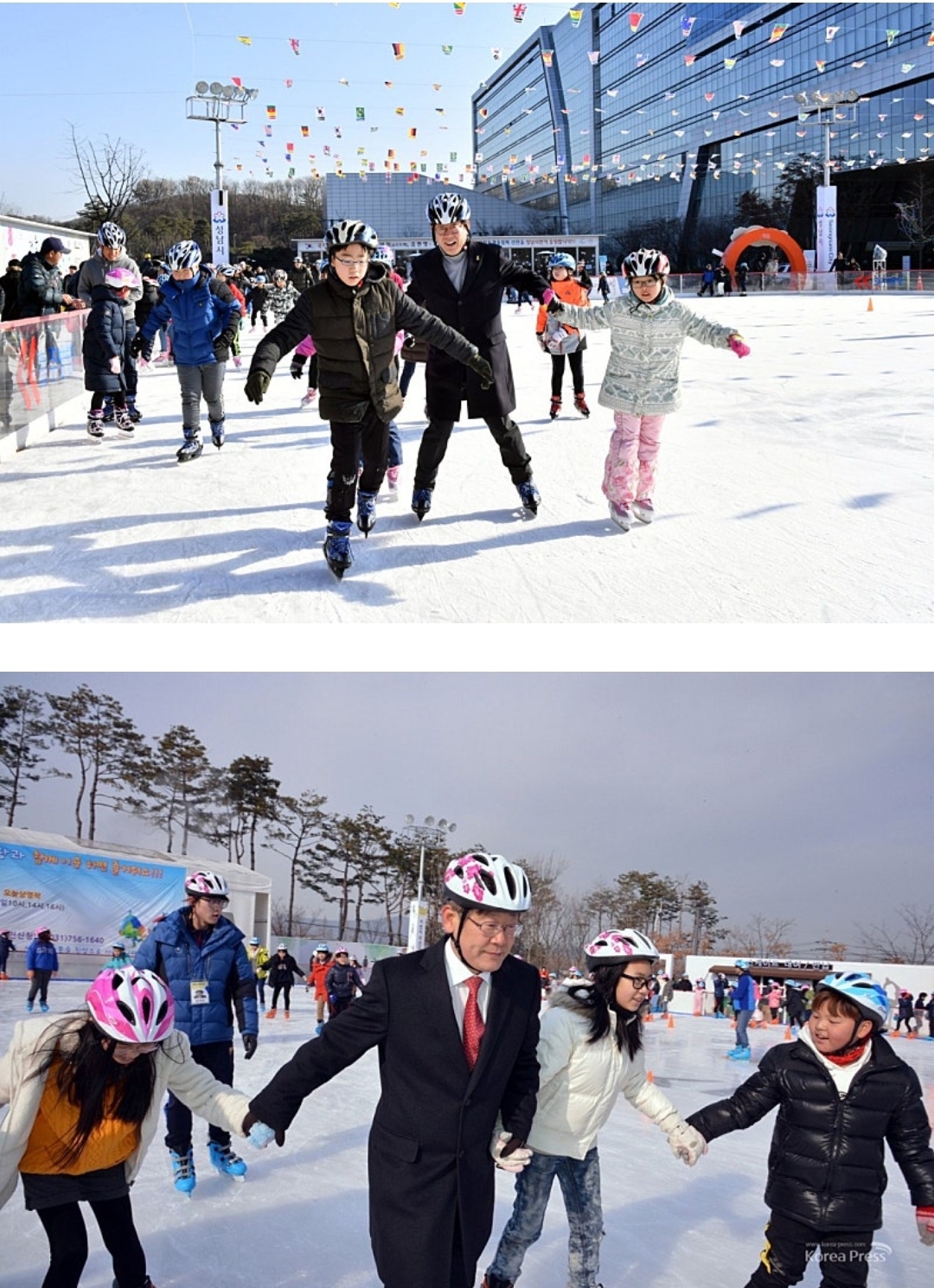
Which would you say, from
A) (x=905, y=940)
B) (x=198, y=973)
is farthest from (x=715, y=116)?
(x=198, y=973)

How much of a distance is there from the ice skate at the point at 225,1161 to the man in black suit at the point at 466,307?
10.0ft

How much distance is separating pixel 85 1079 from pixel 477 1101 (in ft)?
2.64

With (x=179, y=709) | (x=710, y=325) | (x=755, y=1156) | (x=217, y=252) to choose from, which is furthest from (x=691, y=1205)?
(x=217, y=252)

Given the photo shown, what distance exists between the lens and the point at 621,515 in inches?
228

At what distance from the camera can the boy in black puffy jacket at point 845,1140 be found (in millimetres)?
2543

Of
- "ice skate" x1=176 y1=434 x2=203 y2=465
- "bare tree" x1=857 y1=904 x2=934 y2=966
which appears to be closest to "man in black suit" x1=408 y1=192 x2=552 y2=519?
"ice skate" x1=176 y1=434 x2=203 y2=465

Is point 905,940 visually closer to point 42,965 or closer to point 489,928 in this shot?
point 42,965

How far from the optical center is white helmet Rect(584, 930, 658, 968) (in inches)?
110

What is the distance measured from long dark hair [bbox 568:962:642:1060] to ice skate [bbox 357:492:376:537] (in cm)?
314

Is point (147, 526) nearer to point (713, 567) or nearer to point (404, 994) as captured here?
point (713, 567)

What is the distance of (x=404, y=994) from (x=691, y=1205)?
6.76 feet

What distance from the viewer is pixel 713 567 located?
5.32 metres

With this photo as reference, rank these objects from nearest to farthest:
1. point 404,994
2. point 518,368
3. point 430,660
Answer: point 404,994 → point 430,660 → point 518,368

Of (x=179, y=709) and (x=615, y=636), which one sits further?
(x=179, y=709)
